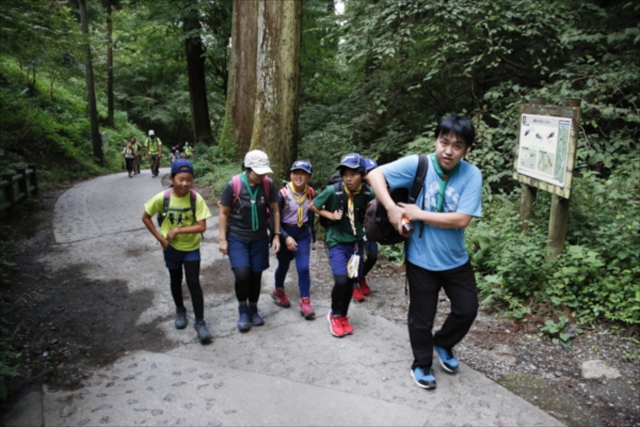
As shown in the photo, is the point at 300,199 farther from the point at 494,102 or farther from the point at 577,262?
the point at 494,102

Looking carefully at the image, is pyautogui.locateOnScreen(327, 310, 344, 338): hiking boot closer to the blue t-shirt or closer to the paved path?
the paved path

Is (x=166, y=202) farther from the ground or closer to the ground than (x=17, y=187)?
farther from the ground

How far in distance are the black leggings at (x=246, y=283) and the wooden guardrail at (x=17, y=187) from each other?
23.0ft

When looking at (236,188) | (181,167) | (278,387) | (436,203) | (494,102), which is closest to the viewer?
(436,203)

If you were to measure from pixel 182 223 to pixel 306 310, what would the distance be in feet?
5.35

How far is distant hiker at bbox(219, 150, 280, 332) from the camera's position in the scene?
4434mm

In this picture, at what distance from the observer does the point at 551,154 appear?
4.80 metres

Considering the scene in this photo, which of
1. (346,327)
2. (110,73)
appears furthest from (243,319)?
(110,73)

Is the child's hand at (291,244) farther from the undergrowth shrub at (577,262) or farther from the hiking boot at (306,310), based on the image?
the undergrowth shrub at (577,262)

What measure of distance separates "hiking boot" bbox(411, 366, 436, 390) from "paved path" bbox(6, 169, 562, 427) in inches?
2.2

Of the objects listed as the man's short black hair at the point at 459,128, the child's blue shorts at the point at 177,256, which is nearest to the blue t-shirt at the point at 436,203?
the man's short black hair at the point at 459,128

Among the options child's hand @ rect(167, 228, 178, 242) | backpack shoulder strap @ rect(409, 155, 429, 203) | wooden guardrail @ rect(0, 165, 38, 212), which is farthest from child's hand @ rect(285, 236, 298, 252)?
wooden guardrail @ rect(0, 165, 38, 212)

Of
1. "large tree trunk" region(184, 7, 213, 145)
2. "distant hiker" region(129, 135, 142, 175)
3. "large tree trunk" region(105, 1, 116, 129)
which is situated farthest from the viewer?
"large tree trunk" region(105, 1, 116, 129)

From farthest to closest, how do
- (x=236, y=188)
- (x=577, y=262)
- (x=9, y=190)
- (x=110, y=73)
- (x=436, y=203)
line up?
(x=110, y=73) < (x=9, y=190) < (x=577, y=262) < (x=236, y=188) < (x=436, y=203)
